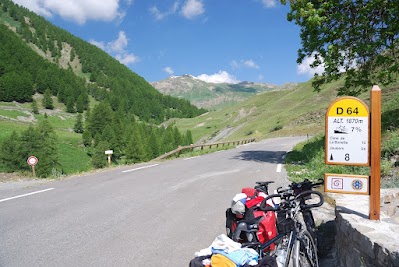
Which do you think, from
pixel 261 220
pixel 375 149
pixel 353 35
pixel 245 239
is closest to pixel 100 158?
pixel 353 35

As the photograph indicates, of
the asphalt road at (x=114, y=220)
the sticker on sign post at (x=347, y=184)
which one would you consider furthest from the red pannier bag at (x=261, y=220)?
the asphalt road at (x=114, y=220)

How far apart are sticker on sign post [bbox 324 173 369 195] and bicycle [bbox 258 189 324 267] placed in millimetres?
400

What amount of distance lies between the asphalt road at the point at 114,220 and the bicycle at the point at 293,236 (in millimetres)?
1752

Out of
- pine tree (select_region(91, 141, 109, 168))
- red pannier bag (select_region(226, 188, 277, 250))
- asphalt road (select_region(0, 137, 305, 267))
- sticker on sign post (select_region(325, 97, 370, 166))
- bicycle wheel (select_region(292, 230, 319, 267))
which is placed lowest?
pine tree (select_region(91, 141, 109, 168))

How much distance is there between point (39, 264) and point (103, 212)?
2.81 meters

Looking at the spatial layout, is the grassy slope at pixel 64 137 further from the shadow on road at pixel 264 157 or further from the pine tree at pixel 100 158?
the shadow on road at pixel 264 157

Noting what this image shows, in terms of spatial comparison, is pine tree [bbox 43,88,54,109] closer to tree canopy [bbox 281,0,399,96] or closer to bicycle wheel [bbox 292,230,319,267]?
tree canopy [bbox 281,0,399,96]

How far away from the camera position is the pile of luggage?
3210 millimetres

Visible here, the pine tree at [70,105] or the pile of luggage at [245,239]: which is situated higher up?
the pine tree at [70,105]

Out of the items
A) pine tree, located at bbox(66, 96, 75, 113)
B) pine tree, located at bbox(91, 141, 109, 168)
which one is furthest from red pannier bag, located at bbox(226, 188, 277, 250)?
pine tree, located at bbox(66, 96, 75, 113)

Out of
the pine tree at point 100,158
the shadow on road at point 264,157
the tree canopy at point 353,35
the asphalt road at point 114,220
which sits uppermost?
the tree canopy at point 353,35

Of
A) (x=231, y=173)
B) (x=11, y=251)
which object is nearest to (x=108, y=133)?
(x=231, y=173)

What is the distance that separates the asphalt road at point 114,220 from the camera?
5137 mm

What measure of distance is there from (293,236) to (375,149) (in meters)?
1.37
